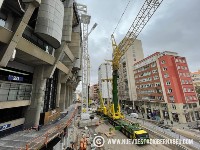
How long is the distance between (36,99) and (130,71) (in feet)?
174

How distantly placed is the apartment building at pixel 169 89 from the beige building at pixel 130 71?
944 centimetres

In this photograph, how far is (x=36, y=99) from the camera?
1964 cm

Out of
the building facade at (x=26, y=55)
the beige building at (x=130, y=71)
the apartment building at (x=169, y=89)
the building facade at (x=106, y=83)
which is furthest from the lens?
the beige building at (x=130, y=71)

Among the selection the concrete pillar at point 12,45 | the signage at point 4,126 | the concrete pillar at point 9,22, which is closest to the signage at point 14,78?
the concrete pillar at point 12,45

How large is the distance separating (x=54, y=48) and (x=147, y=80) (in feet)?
145

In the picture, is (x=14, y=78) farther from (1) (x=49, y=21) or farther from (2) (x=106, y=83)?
(2) (x=106, y=83)

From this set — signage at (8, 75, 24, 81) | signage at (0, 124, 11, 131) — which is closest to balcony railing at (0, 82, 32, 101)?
signage at (8, 75, 24, 81)

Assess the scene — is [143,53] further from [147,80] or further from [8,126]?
[8,126]

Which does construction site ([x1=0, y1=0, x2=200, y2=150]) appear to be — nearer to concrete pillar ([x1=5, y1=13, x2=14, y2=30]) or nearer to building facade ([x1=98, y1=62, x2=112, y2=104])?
concrete pillar ([x1=5, y1=13, x2=14, y2=30])

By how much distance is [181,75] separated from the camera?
4462 centimetres

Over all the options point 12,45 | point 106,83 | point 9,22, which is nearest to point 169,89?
point 106,83

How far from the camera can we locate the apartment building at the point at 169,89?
4169cm

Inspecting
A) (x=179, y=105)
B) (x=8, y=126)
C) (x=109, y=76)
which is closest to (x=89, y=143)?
(x=8, y=126)

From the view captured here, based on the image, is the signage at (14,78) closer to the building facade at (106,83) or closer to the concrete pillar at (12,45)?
the concrete pillar at (12,45)
